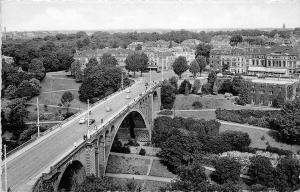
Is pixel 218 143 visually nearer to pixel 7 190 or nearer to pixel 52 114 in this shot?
pixel 52 114

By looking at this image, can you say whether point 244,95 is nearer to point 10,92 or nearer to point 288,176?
point 288,176

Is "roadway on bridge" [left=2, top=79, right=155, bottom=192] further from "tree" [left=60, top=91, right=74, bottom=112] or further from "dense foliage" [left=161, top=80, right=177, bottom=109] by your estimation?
"tree" [left=60, top=91, right=74, bottom=112]

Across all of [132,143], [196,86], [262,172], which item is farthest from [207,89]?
[262,172]

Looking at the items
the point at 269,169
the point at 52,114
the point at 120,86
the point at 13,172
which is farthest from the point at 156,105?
the point at 13,172

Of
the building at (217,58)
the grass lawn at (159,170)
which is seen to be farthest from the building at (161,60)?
the grass lawn at (159,170)

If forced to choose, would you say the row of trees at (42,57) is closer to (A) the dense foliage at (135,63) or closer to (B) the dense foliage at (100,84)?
(A) the dense foliage at (135,63)
